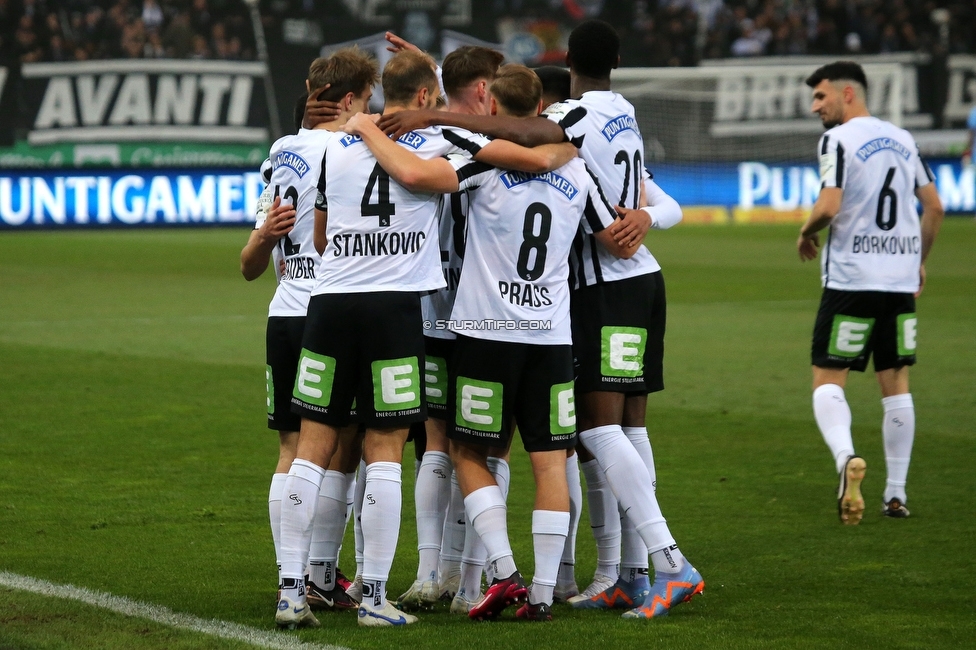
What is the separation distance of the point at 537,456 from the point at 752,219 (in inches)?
944

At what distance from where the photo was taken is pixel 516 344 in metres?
4.31

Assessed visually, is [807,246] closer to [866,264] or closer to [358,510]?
[866,264]

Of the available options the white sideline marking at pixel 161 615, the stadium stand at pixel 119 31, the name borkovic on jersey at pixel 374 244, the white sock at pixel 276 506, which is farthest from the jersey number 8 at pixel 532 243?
the stadium stand at pixel 119 31

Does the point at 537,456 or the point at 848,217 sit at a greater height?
the point at 848,217

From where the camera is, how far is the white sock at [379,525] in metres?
4.24

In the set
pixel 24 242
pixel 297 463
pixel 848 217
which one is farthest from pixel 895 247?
pixel 24 242

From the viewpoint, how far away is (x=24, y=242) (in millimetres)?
21391

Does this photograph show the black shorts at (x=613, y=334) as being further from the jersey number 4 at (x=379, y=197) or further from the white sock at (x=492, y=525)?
the jersey number 4 at (x=379, y=197)

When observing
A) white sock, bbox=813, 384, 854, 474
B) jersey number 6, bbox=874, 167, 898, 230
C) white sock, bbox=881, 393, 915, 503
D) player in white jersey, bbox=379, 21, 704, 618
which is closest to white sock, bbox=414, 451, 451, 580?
player in white jersey, bbox=379, 21, 704, 618

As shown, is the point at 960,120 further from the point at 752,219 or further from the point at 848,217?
the point at 848,217

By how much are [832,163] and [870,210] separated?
0.95 feet

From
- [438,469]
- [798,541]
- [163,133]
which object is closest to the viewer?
[438,469]

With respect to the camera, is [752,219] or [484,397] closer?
[484,397]

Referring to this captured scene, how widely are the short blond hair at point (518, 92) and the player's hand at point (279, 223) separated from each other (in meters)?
0.78
